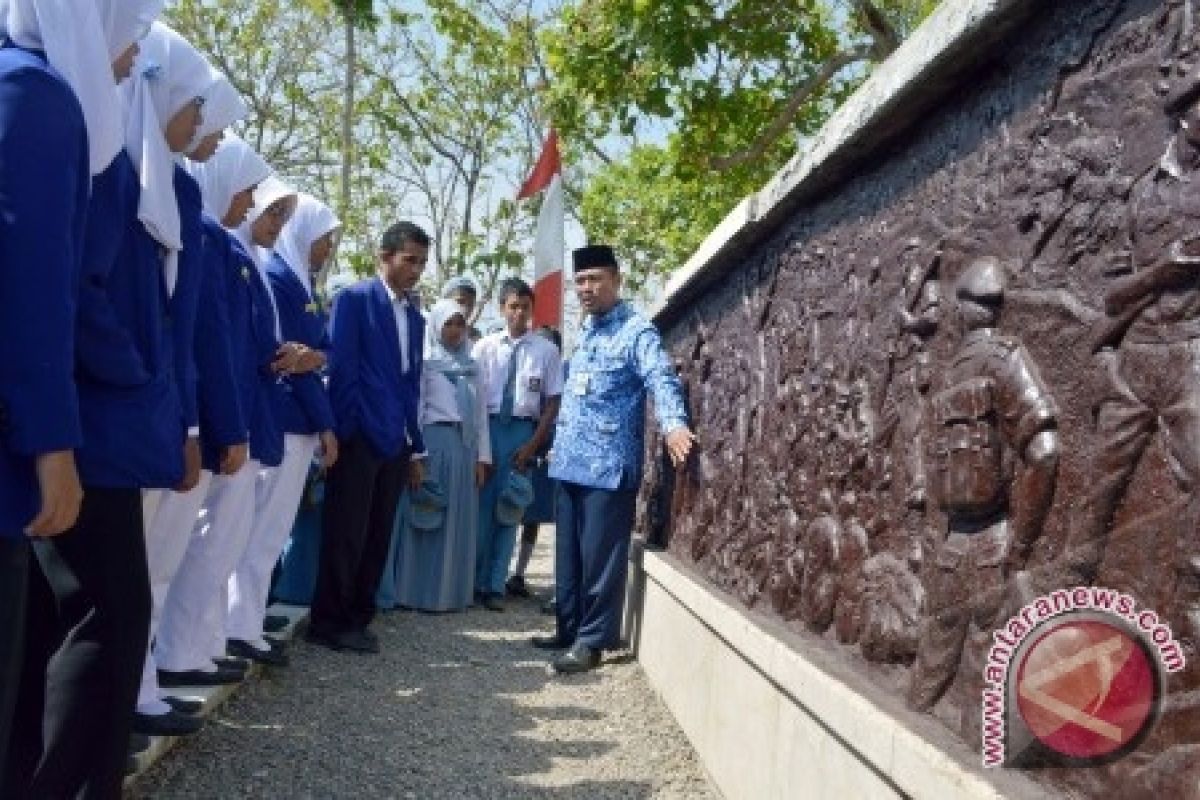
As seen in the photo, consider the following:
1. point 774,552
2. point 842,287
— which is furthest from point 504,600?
point 842,287

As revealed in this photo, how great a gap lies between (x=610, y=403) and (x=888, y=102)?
285 cm

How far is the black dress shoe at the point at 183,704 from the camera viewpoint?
12.5 feet

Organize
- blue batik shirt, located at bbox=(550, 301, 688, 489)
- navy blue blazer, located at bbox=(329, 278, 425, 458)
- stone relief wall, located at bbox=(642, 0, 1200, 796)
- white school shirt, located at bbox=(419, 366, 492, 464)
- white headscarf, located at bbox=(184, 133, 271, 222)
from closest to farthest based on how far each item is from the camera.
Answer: stone relief wall, located at bbox=(642, 0, 1200, 796) → white headscarf, located at bbox=(184, 133, 271, 222) → blue batik shirt, located at bbox=(550, 301, 688, 489) → navy blue blazer, located at bbox=(329, 278, 425, 458) → white school shirt, located at bbox=(419, 366, 492, 464)

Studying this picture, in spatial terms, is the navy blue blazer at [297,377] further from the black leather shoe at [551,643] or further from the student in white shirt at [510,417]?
the student in white shirt at [510,417]

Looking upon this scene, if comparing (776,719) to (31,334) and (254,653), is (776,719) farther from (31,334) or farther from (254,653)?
(254,653)

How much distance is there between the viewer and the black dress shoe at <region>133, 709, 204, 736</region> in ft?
11.6

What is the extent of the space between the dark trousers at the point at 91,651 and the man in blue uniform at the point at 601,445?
3166mm

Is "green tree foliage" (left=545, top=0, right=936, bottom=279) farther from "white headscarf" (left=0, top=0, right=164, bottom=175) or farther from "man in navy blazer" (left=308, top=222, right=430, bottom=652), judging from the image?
"white headscarf" (left=0, top=0, right=164, bottom=175)

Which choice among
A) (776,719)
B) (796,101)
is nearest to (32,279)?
(776,719)

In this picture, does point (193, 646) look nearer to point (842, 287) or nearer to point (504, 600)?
point (842, 287)

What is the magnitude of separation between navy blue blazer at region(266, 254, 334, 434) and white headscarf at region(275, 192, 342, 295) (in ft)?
0.21

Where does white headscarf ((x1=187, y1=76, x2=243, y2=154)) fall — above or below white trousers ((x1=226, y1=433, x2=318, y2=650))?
above

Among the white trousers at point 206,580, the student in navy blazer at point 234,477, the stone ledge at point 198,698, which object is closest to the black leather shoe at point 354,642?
the stone ledge at point 198,698

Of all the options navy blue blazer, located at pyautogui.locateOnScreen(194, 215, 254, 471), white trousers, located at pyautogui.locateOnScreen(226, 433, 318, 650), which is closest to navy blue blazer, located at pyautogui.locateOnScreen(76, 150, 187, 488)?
navy blue blazer, located at pyautogui.locateOnScreen(194, 215, 254, 471)
